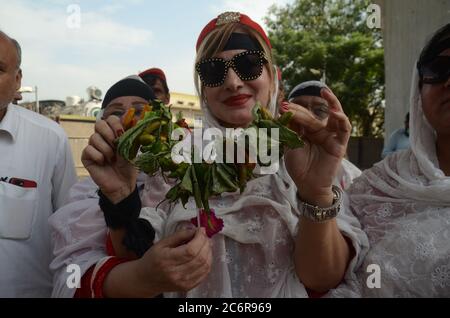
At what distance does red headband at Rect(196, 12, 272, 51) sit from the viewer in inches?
52.9

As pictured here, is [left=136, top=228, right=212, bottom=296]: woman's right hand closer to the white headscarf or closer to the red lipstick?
the red lipstick

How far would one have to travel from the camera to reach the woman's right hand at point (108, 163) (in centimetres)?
104

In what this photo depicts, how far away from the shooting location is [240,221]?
1.24m

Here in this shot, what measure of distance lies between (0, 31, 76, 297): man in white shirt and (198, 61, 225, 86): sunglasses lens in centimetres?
85

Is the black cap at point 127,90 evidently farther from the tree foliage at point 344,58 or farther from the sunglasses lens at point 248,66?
the tree foliage at point 344,58

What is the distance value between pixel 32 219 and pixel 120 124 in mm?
817

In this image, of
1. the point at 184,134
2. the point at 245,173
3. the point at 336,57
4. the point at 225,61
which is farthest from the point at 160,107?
the point at 336,57

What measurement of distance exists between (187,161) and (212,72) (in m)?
0.44

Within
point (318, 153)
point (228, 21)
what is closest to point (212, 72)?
point (228, 21)

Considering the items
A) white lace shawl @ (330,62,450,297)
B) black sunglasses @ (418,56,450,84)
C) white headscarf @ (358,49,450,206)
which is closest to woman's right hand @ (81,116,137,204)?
white lace shawl @ (330,62,450,297)

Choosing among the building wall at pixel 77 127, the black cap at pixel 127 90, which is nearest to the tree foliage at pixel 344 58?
the building wall at pixel 77 127

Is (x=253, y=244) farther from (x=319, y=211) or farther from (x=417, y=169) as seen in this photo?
(x=417, y=169)

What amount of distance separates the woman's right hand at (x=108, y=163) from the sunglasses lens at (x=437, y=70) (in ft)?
3.17
